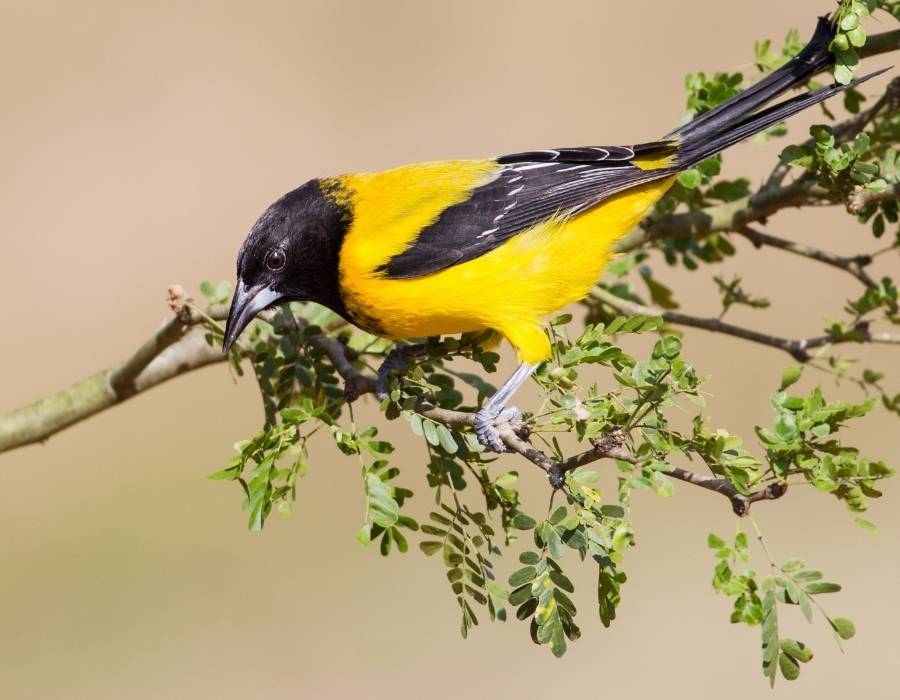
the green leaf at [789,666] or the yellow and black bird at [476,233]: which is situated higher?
the yellow and black bird at [476,233]

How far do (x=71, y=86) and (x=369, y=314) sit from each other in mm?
9741

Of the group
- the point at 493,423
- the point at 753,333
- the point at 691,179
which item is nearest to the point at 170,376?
the point at 493,423

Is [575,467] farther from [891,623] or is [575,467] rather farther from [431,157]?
[431,157]

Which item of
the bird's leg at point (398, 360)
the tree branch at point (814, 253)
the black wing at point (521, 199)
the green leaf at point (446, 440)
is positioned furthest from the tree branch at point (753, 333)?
the green leaf at point (446, 440)

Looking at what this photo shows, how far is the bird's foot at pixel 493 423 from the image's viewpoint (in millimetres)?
3484

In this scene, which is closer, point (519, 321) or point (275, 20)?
point (519, 321)

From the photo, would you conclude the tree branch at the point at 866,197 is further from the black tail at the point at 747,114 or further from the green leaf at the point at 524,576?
the green leaf at the point at 524,576

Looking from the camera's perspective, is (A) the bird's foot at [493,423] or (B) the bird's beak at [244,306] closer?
(A) the bird's foot at [493,423]

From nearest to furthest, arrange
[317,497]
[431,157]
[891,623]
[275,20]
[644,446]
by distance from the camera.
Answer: [644,446]
[891,623]
[317,497]
[431,157]
[275,20]

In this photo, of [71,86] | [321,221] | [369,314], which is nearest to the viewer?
[369,314]

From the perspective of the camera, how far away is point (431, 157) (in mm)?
11648

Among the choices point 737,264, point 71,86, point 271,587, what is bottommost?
point 271,587

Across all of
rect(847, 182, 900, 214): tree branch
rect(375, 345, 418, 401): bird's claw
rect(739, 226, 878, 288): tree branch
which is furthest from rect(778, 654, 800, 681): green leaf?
rect(739, 226, 878, 288): tree branch

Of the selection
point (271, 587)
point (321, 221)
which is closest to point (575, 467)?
point (321, 221)
